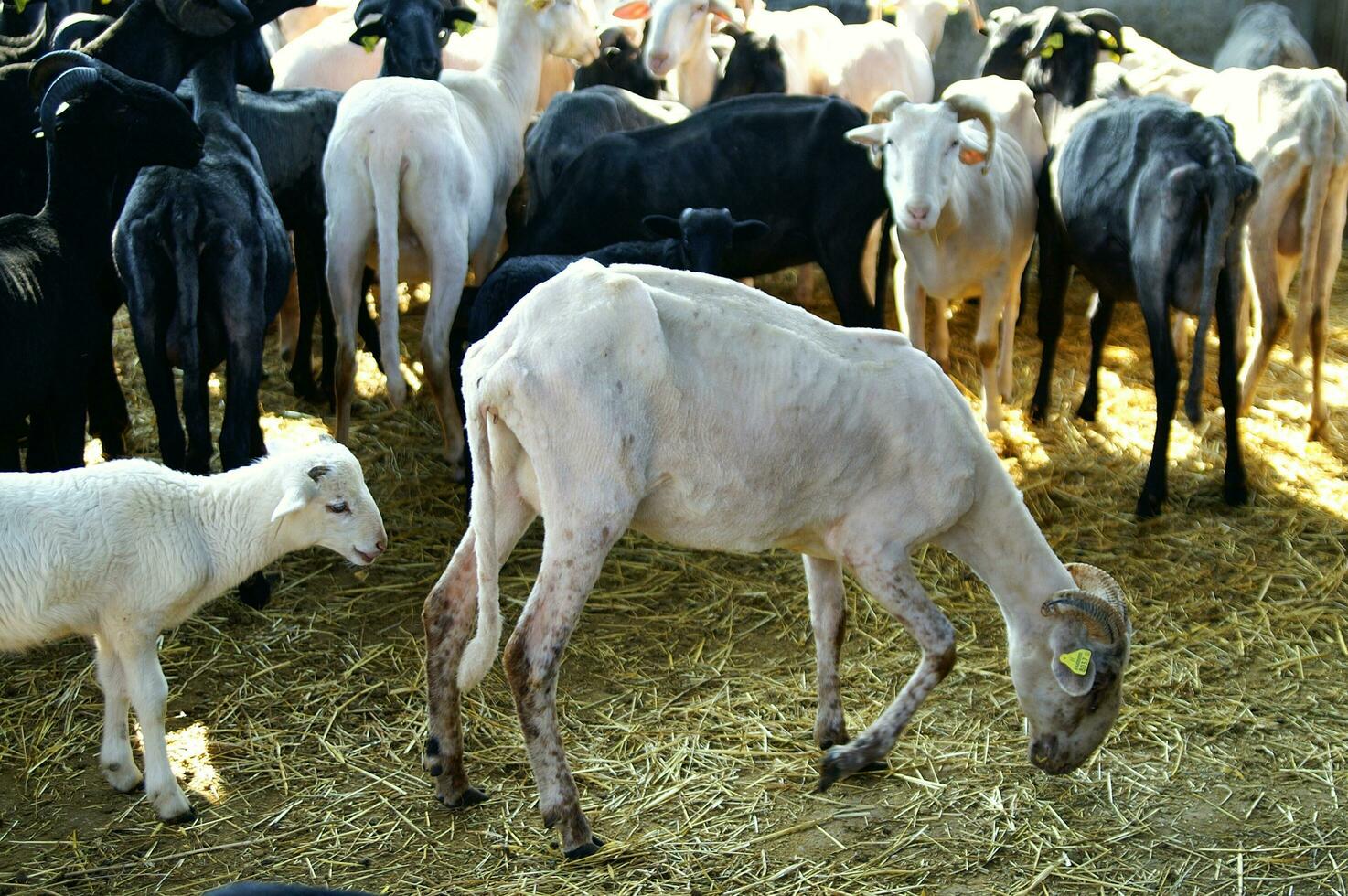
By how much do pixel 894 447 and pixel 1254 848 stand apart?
68.6 inches

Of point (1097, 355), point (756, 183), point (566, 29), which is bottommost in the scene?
point (1097, 355)

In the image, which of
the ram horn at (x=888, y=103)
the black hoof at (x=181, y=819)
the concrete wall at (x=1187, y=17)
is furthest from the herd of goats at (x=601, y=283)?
the concrete wall at (x=1187, y=17)

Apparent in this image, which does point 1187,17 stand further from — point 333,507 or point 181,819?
point 181,819

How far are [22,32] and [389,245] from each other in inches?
164

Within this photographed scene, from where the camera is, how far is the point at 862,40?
11.4m

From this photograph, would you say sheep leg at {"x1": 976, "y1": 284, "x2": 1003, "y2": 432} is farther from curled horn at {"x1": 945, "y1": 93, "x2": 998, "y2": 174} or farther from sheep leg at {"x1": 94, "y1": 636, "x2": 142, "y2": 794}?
sheep leg at {"x1": 94, "y1": 636, "x2": 142, "y2": 794}

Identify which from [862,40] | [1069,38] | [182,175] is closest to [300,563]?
[182,175]

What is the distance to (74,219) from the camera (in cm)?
586

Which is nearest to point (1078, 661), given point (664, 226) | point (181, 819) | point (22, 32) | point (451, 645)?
point (451, 645)

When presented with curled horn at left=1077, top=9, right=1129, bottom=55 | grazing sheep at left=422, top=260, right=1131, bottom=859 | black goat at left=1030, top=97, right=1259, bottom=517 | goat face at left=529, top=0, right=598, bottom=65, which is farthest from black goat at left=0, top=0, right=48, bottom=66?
curled horn at left=1077, top=9, right=1129, bottom=55

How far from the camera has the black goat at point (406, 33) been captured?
27.3 feet

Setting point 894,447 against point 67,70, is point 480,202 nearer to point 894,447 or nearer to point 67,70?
point 67,70

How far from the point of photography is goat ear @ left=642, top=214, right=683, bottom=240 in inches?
272

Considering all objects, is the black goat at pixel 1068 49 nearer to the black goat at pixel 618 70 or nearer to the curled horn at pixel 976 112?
the curled horn at pixel 976 112
